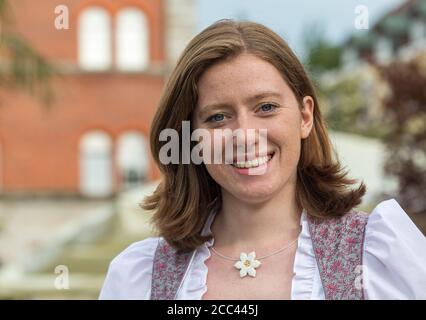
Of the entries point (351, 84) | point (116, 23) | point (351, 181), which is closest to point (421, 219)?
point (351, 181)

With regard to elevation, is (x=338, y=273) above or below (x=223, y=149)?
below

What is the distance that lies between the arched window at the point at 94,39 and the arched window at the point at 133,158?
1566mm

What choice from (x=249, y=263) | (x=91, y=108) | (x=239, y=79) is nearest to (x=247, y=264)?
(x=249, y=263)

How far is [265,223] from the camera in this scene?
171 centimetres

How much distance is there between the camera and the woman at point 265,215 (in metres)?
1.56

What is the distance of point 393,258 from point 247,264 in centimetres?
29

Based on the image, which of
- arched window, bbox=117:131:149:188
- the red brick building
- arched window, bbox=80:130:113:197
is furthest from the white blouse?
arched window, bbox=117:131:149:188

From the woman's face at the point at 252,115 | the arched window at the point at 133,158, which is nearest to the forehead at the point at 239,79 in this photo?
the woman's face at the point at 252,115

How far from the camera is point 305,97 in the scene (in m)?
1.74

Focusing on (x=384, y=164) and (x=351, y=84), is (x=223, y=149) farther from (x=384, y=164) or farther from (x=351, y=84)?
(x=351, y=84)

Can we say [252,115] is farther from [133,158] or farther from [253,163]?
[133,158]

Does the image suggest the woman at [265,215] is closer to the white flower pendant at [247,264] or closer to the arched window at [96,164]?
the white flower pendant at [247,264]

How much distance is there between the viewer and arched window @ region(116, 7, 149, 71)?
54.9ft

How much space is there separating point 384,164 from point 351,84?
1667cm
